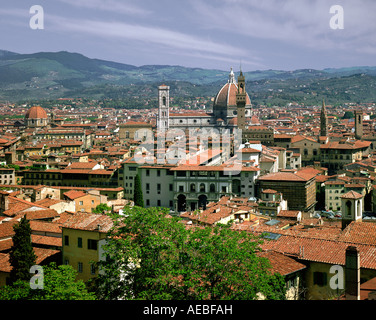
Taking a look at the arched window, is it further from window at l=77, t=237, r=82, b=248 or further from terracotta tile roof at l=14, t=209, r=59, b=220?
terracotta tile roof at l=14, t=209, r=59, b=220

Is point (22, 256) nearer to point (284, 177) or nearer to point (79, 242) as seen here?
point (79, 242)

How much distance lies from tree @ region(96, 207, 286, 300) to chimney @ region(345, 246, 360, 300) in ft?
4.54

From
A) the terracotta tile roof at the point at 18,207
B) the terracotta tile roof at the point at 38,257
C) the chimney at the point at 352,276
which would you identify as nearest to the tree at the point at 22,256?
the terracotta tile roof at the point at 38,257

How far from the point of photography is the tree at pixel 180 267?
9852 millimetres

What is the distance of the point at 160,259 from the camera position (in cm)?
1063

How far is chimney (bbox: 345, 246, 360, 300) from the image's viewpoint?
404 inches

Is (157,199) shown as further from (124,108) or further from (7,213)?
(124,108)

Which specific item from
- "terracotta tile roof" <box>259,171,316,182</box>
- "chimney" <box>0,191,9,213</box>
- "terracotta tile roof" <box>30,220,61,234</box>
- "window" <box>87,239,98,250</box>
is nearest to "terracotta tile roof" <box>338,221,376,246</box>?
"window" <box>87,239,98,250</box>

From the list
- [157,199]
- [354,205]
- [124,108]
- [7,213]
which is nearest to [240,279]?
[354,205]

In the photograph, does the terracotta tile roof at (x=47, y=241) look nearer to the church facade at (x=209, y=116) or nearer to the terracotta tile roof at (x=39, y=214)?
the terracotta tile roof at (x=39, y=214)

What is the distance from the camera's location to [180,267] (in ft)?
34.1

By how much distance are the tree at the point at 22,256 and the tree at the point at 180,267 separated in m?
5.72

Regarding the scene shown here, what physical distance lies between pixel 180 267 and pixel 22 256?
8.11 meters
